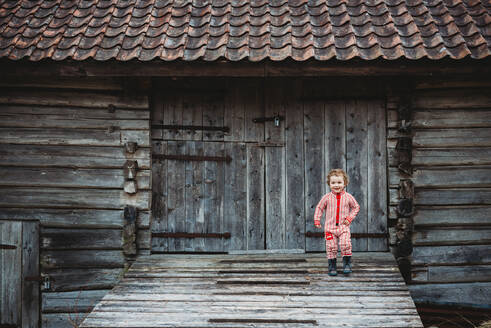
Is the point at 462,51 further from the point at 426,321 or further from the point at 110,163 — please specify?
the point at 110,163

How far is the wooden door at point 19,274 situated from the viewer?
510 cm

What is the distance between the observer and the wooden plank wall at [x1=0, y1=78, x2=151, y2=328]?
5.04m

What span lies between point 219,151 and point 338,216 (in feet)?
5.56

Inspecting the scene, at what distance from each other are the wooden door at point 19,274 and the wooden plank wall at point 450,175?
4.29m

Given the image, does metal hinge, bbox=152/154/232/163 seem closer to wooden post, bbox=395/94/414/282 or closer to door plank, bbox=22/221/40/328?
door plank, bbox=22/221/40/328

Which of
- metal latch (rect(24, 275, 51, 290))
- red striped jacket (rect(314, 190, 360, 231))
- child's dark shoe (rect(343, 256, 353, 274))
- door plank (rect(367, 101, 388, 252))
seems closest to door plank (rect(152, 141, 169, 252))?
metal latch (rect(24, 275, 51, 290))

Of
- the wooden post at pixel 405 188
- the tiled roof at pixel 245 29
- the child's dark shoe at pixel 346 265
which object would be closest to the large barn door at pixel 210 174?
the tiled roof at pixel 245 29

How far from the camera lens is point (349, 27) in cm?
466

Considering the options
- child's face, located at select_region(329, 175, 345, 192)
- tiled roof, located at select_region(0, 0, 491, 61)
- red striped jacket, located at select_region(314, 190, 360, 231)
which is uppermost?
tiled roof, located at select_region(0, 0, 491, 61)

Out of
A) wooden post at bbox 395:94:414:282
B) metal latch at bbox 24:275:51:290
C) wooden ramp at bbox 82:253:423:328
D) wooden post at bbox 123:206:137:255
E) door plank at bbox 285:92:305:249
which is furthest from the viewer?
door plank at bbox 285:92:305:249

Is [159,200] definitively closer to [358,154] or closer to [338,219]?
[338,219]

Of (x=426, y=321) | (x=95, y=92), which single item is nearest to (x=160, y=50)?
(x=95, y=92)

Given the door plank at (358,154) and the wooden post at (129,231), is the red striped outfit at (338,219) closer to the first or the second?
the door plank at (358,154)

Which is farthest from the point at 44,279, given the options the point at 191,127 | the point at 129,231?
the point at 191,127
